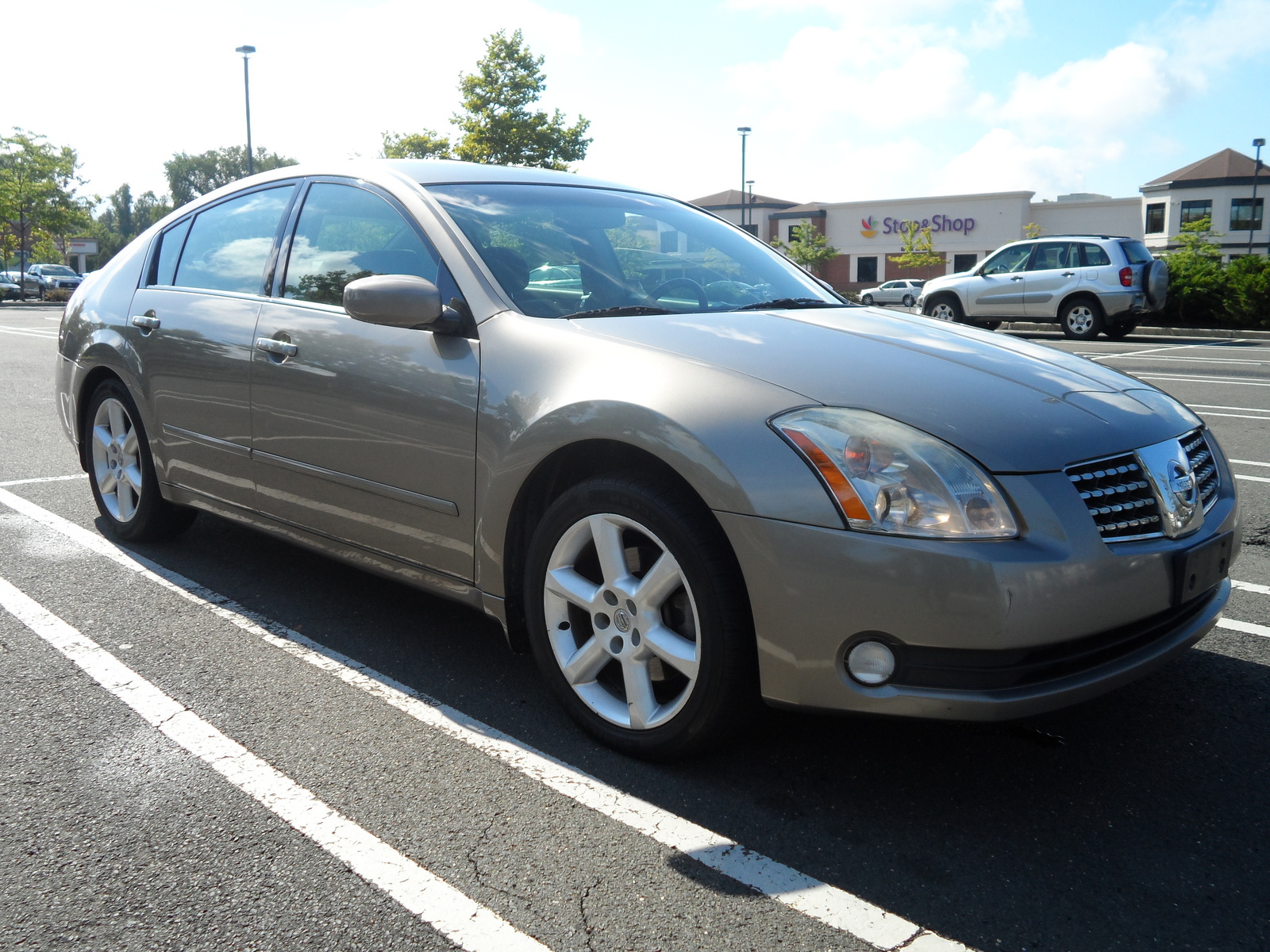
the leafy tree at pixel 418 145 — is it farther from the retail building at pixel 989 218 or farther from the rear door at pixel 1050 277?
the rear door at pixel 1050 277

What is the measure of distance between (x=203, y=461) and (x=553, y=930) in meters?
2.73

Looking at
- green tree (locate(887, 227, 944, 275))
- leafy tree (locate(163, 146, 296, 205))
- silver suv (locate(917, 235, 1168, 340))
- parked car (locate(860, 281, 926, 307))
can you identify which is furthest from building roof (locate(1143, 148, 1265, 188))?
leafy tree (locate(163, 146, 296, 205))

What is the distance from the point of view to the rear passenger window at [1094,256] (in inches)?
715

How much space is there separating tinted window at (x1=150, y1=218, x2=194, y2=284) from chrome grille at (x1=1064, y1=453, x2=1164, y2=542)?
374cm

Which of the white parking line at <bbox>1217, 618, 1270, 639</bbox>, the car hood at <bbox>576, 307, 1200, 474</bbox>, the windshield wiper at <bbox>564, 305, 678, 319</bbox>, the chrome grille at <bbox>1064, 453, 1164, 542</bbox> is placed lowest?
the white parking line at <bbox>1217, 618, 1270, 639</bbox>

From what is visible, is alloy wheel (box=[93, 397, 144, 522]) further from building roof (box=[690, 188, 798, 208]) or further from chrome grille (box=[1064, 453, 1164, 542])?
building roof (box=[690, 188, 798, 208])

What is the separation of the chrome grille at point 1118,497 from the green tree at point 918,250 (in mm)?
53772

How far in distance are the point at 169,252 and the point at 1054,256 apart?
17115 mm

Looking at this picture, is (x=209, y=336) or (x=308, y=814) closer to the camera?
(x=308, y=814)

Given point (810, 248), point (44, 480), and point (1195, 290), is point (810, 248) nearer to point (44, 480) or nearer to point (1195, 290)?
point (1195, 290)

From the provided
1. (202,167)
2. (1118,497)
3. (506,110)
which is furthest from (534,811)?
(202,167)

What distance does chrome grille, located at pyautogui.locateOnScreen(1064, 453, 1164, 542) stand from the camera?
2.43 m

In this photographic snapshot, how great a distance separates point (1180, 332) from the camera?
20.1 m

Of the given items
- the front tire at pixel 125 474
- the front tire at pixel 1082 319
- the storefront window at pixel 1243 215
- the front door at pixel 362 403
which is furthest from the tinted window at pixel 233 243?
the storefront window at pixel 1243 215
